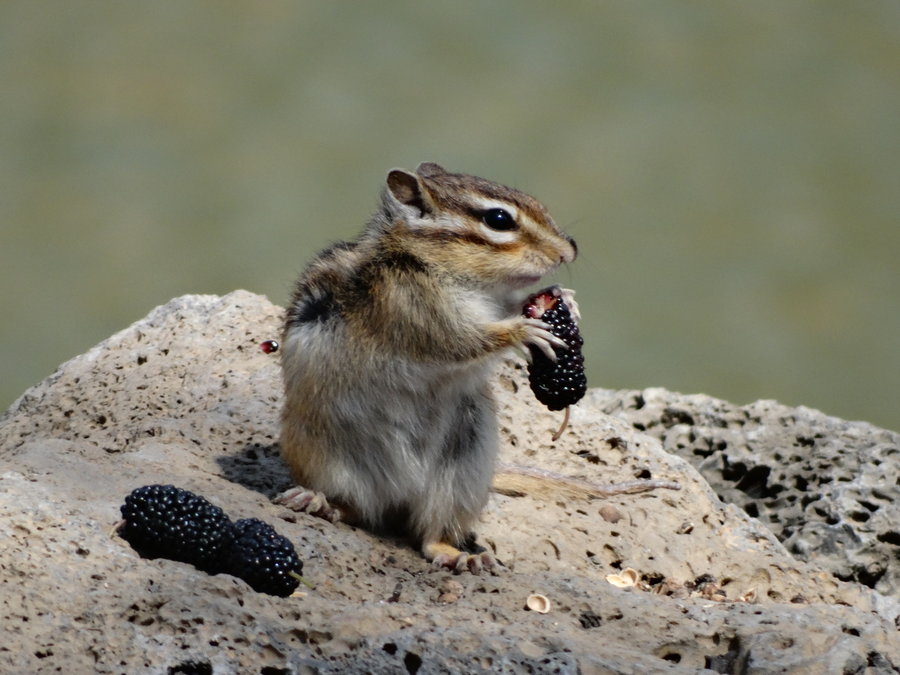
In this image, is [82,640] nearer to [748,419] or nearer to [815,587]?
[815,587]

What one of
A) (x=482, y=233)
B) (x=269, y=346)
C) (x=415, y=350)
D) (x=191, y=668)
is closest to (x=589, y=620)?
(x=415, y=350)

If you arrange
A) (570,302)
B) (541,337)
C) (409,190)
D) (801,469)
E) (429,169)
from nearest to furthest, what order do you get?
(541,337) < (409,190) < (570,302) < (429,169) < (801,469)

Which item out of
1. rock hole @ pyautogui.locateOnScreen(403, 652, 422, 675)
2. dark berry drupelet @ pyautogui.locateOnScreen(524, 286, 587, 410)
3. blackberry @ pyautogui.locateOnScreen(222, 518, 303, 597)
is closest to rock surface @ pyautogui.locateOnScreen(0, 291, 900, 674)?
rock hole @ pyautogui.locateOnScreen(403, 652, 422, 675)

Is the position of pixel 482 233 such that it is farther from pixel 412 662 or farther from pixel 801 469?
pixel 801 469

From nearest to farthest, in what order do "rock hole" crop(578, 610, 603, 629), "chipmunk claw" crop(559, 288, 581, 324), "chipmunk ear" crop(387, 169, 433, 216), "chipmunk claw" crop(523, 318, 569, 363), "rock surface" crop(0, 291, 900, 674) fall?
"rock surface" crop(0, 291, 900, 674), "rock hole" crop(578, 610, 603, 629), "chipmunk claw" crop(523, 318, 569, 363), "chipmunk ear" crop(387, 169, 433, 216), "chipmunk claw" crop(559, 288, 581, 324)

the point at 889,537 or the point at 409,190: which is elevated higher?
the point at 409,190

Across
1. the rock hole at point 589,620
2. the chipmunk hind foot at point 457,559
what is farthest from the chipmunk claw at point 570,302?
the rock hole at point 589,620

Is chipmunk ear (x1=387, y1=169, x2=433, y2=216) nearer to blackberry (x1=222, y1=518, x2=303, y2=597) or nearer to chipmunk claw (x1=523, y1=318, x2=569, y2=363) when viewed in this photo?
chipmunk claw (x1=523, y1=318, x2=569, y2=363)

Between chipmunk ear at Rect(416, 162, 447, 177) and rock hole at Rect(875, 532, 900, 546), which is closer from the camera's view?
chipmunk ear at Rect(416, 162, 447, 177)
